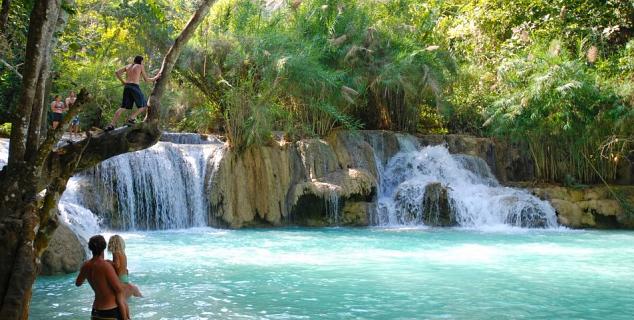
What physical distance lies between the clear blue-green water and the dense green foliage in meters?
5.01

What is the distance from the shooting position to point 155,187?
1675 cm

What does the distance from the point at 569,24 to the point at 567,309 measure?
1482cm

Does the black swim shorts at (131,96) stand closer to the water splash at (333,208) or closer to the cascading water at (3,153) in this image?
the cascading water at (3,153)

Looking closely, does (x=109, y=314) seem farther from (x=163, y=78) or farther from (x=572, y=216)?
(x=572, y=216)

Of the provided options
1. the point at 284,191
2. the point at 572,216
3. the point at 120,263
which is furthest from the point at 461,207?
the point at 120,263

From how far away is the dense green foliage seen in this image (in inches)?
711

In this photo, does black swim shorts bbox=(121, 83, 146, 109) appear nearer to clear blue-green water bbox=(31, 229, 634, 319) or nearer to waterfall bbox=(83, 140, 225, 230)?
clear blue-green water bbox=(31, 229, 634, 319)

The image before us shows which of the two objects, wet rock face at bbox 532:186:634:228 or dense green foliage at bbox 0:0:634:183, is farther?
dense green foliage at bbox 0:0:634:183

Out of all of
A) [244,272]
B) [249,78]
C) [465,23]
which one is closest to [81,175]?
[249,78]

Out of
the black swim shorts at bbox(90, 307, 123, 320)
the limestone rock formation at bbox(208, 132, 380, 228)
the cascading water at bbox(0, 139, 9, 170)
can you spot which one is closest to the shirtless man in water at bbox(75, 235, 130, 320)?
the black swim shorts at bbox(90, 307, 123, 320)

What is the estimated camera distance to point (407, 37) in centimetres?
2202

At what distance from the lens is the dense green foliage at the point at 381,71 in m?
18.0

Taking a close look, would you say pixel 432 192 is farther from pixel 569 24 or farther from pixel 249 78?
pixel 569 24

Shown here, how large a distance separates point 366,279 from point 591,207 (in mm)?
10883
